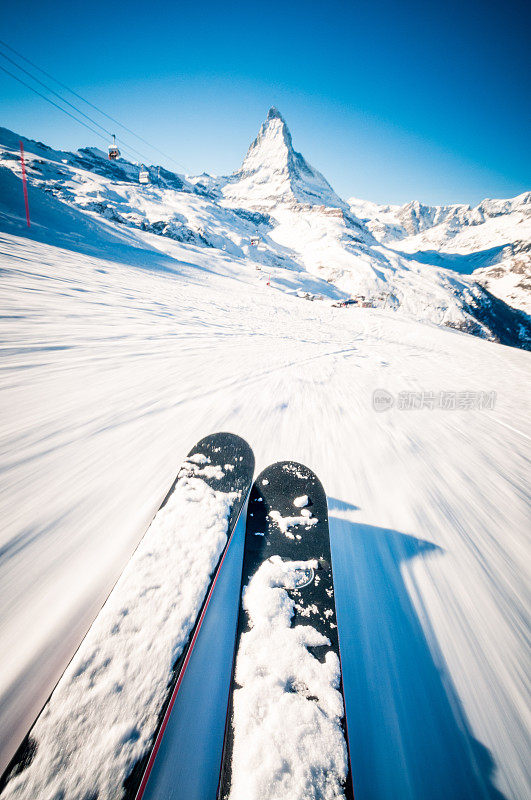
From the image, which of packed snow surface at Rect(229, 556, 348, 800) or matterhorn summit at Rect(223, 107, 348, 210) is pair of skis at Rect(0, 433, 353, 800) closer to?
packed snow surface at Rect(229, 556, 348, 800)

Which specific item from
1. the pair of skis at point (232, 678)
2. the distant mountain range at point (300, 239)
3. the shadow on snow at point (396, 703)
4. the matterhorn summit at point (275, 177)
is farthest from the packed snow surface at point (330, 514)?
the matterhorn summit at point (275, 177)

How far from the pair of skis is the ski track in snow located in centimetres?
24

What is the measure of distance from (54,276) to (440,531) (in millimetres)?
9472

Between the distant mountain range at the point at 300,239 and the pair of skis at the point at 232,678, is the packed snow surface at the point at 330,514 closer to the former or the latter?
the pair of skis at the point at 232,678

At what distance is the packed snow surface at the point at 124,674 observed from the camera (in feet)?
3.06

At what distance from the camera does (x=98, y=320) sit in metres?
5.20

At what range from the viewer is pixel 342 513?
86.0 inches

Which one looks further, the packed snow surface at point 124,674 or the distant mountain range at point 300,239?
the distant mountain range at point 300,239

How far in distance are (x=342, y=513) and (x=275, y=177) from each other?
5391 inches

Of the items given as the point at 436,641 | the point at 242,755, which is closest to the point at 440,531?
the point at 436,641

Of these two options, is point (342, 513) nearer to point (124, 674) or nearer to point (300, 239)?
point (124, 674)

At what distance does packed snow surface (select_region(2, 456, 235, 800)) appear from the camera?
93cm

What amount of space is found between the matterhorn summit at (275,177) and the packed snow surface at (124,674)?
3920 inches

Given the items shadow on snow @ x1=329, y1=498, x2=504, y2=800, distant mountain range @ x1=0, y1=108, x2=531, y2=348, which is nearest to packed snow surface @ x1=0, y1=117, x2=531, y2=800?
shadow on snow @ x1=329, y1=498, x2=504, y2=800
